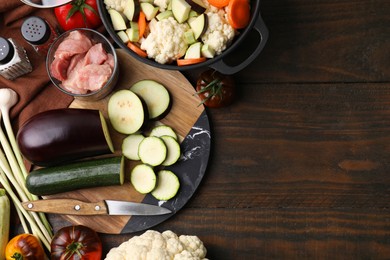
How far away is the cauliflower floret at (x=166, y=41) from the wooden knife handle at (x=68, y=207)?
561 millimetres

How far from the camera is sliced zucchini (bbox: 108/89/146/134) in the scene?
2.06 m

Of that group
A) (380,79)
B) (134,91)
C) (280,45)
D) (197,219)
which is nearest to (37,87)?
(134,91)

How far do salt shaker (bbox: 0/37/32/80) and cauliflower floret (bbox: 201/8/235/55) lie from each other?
25.6 inches

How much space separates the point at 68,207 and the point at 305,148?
87 centimetres

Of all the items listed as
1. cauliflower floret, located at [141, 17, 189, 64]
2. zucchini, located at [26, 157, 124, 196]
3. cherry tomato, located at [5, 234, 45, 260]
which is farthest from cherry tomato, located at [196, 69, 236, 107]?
cherry tomato, located at [5, 234, 45, 260]

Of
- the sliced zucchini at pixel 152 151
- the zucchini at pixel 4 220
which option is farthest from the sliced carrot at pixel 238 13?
the zucchini at pixel 4 220

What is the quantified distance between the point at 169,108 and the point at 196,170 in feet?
0.79

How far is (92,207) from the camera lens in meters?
2.09

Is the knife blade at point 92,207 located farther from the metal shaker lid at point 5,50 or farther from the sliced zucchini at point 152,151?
the metal shaker lid at point 5,50

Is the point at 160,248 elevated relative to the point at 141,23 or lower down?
lower down

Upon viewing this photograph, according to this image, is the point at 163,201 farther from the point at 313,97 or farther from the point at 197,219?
the point at 313,97

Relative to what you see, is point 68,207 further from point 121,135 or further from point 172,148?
point 172,148

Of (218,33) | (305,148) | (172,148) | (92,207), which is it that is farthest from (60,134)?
(305,148)

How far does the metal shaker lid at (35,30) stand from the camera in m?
2.04
